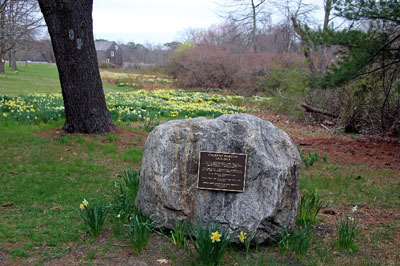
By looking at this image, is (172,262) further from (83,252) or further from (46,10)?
(46,10)

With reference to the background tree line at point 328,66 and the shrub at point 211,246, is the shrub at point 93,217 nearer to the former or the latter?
the shrub at point 211,246

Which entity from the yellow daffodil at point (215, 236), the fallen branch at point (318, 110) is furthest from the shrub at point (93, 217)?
the fallen branch at point (318, 110)

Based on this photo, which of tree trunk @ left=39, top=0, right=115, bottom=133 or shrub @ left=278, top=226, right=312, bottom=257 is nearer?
shrub @ left=278, top=226, right=312, bottom=257

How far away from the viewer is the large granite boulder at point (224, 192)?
4.14 meters

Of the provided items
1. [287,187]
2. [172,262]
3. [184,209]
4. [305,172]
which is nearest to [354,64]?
[305,172]

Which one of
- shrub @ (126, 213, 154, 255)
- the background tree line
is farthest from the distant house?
shrub @ (126, 213, 154, 255)

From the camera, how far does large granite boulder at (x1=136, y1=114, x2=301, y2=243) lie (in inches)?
163

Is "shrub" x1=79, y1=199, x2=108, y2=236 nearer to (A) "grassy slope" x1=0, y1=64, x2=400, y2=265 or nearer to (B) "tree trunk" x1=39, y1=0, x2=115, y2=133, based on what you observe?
(A) "grassy slope" x1=0, y1=64, x2=400, y2=265

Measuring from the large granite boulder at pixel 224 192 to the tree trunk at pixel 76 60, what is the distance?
152 inches

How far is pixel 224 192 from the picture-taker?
427 centimetres

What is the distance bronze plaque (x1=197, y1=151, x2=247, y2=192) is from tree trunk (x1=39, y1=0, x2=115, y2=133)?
4.39 meters

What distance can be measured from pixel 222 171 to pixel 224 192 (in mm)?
237

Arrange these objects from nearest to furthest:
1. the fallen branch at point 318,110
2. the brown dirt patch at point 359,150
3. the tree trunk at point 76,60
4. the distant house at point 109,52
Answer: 1. the tree trunk at point 76,60
2. the brown dirt patch at point 359,150
3. the fallen branch at point 318,110
4. the distant house at point 109,52

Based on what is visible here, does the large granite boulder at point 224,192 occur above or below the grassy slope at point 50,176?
above
